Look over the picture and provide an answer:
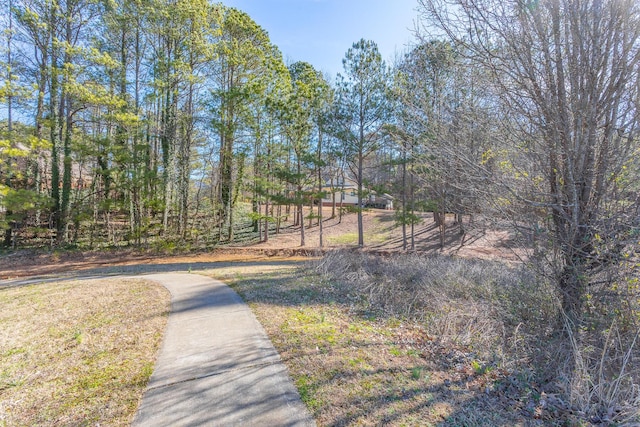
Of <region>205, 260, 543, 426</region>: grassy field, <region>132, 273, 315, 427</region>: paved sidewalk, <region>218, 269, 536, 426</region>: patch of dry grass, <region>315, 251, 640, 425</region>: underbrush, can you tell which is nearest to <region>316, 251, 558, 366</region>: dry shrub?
<region>315, 251, 640, 425</region>: underbrush

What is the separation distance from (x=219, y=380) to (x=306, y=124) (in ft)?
48.4

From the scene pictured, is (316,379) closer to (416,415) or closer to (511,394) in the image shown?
(416,415)

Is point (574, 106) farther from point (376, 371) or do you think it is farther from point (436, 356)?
point (376, 371)

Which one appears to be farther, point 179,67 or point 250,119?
point 250,119

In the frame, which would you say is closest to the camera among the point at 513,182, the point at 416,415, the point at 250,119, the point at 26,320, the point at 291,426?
the point at 291,426

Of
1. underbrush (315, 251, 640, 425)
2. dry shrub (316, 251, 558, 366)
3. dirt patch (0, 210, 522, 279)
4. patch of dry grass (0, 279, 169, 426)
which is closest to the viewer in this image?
patch of dry grass (0, 279, 169, 426)

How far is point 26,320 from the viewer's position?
4.51 meters

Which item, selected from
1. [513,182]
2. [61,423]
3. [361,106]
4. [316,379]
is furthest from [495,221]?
[361,106]

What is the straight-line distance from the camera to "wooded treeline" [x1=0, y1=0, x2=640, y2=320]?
338 centimetres

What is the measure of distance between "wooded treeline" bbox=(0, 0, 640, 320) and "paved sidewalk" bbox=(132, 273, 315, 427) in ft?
11.5

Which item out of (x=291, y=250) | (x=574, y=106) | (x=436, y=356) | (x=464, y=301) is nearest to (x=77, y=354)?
(x=436, y=356)

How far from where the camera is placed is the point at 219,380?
110 inches

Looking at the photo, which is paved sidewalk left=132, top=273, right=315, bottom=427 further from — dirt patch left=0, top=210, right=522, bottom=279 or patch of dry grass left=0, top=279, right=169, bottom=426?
dirt patch left=0, top=210, right=522, bottom=279

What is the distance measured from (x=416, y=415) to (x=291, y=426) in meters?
1.01
